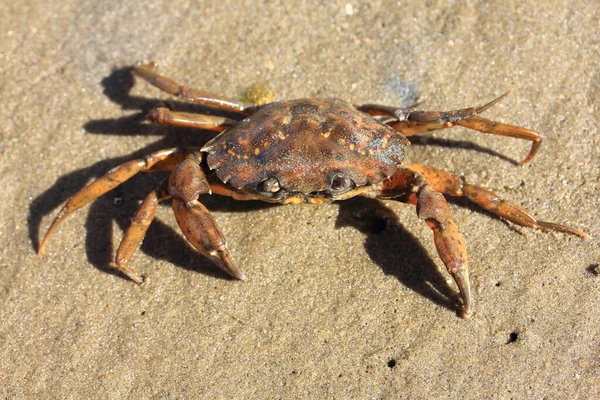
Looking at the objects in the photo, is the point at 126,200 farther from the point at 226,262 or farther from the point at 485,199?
the point at 485,199

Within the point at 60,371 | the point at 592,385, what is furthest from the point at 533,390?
the point at 60,371

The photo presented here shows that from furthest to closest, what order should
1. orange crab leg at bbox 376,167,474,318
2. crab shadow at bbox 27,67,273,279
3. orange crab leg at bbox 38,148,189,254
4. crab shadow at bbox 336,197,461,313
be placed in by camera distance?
crab shadow at bbox 27,67,273,279, orange crab leg at bbox 38,148,189,254, crab shadow at bbox 336,197,461,313, orange crab leg at bbox 376,167,474,318

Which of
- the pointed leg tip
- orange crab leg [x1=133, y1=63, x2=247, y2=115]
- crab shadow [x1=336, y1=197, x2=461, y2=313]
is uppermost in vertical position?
orange crab leg [x1=133, y1=63, x2=247, y2=115]

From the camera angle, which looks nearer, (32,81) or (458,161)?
(458,161)

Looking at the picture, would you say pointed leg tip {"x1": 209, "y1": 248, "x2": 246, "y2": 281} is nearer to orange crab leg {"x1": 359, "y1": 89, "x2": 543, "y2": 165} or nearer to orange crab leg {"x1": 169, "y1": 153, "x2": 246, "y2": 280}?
orange crab leg {"x1": 169, "y1": 153, "x2": 246, "y2": 280}

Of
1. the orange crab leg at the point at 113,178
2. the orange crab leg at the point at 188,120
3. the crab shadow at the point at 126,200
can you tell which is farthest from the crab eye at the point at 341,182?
the orange crab leg at the point at 113,178

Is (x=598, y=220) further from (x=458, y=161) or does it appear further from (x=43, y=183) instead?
(x=43, y=183)

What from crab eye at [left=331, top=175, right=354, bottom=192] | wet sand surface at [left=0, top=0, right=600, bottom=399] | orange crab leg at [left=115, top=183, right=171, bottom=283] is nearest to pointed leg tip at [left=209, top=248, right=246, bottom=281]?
wet sand surface at [left=0, top=0, right=600, bottom=399]
